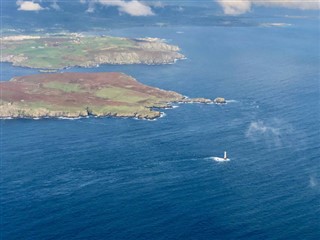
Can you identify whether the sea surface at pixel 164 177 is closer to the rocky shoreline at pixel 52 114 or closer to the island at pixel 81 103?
the rocky shoreline at pixel 52 114

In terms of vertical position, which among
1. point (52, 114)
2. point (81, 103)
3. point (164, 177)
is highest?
point (81, 103)

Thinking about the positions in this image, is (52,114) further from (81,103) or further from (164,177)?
Result: (164,177)

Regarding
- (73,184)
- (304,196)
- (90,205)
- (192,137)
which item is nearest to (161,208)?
(90,205)

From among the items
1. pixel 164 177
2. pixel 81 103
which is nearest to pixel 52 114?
pixel 81 103

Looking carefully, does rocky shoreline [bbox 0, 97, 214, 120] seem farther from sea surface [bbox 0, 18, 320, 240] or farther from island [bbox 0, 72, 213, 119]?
sea surface [bbox 0, 18, 320, 240]

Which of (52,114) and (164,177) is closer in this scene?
(164,177)

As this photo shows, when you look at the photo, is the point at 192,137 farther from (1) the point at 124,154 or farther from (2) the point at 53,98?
(2) the point at 53,98

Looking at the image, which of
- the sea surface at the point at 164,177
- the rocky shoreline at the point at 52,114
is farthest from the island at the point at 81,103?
the sea surface at the point at 164,177

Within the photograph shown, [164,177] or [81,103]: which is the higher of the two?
[81,103]
